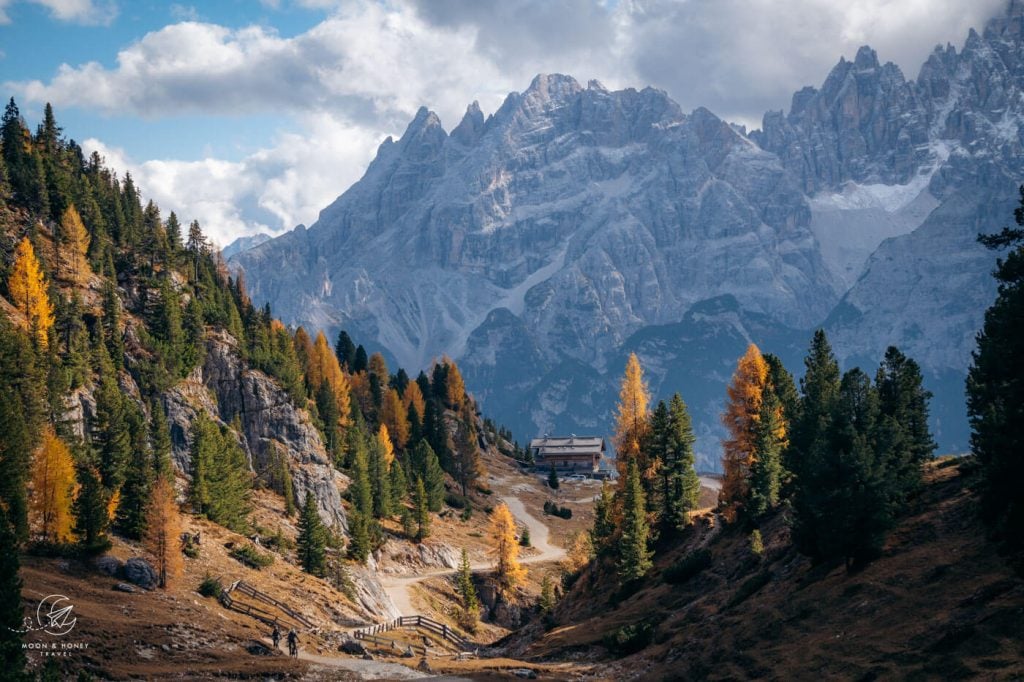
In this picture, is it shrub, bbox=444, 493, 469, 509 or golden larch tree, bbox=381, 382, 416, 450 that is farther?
golden larch tree, bbox=381, 382, 416, 450

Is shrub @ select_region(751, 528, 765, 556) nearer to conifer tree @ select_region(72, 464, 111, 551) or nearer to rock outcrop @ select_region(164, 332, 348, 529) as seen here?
conifer tree @ select_region(72, 464, 111, 551)

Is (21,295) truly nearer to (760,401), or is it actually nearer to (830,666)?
(760,401)

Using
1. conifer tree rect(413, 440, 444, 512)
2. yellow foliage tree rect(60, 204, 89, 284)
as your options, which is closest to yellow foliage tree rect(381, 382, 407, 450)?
conifer tree rect(413, 440, 444, 512)

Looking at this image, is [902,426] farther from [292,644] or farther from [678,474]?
[292,644]

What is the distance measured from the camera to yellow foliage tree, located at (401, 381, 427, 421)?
178 meters

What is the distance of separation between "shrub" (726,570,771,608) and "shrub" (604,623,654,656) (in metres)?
5.45

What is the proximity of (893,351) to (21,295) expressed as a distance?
3249 inches

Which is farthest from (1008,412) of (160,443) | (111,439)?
(160,443)

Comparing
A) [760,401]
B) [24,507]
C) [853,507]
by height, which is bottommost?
[853,507]

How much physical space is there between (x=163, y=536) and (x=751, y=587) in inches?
1698

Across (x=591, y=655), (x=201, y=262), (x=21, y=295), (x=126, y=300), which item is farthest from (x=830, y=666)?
(x=201, y=262)

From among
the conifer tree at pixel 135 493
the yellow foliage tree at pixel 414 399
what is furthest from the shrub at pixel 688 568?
the yellow foliage tree at pixel 414 399

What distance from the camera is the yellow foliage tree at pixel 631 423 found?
84500 millimetres

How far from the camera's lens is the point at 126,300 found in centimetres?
11350
